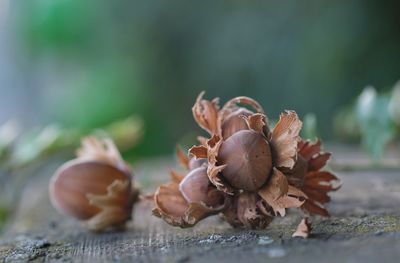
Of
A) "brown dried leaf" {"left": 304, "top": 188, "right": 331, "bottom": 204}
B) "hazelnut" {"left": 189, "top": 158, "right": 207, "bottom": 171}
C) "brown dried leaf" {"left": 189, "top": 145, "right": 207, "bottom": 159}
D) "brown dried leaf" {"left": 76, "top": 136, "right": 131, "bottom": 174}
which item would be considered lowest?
"brown dried leaf" {"left": 304, "top": 188, "right": 331, "bottom": 204}

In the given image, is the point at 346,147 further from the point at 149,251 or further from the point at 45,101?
the point at 45,101

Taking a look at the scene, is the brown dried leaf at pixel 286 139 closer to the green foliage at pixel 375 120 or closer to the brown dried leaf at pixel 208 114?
the brown dried leaf at pixel 208 114

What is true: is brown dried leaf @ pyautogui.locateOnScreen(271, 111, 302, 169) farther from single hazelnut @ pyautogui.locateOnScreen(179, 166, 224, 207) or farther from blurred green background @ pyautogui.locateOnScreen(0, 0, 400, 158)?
blurred green background @ pyautogui.locateOnScreen(0, 0, 400, 158)

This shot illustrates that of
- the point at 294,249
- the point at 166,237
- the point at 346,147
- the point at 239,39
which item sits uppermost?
the point at 239,39

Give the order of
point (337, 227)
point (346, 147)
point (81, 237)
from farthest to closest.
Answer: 1. point (346, 147)
2. point (81, 237)
3. point (337, 227)

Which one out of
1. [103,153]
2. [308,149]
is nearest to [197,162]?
[308,149]

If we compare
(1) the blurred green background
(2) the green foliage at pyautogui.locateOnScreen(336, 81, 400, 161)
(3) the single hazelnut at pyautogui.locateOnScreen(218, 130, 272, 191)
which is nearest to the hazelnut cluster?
(3) the single hazelnut at pyautogui.locateOnScreen(218, 130, 272, 191)

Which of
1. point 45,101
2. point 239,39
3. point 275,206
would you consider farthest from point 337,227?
point 45,101

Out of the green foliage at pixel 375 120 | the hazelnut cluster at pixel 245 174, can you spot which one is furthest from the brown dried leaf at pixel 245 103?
the green foliage at pixel 375 120
